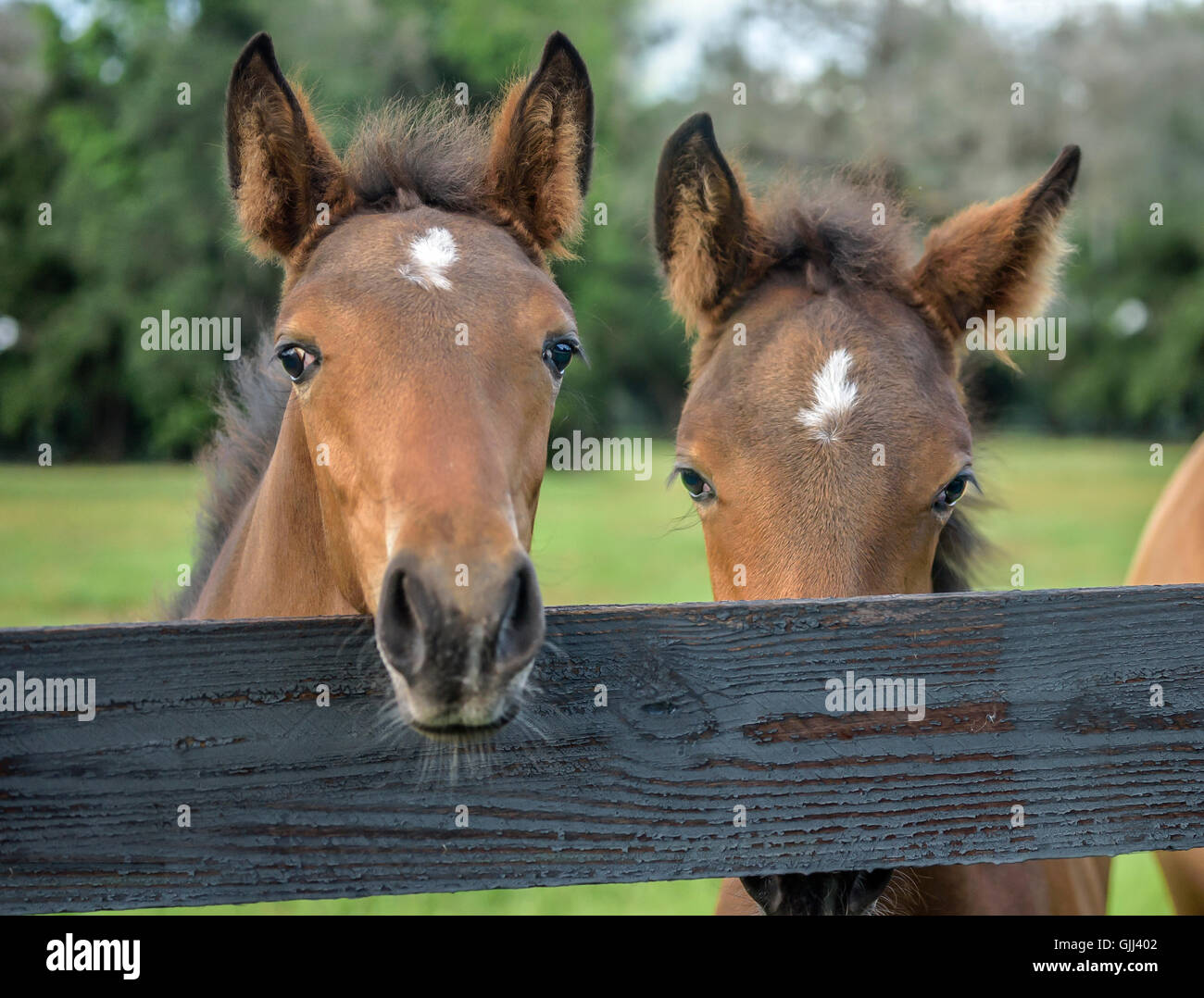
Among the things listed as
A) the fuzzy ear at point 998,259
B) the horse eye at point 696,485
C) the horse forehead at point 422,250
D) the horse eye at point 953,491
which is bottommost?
the horse eye at point 953,491

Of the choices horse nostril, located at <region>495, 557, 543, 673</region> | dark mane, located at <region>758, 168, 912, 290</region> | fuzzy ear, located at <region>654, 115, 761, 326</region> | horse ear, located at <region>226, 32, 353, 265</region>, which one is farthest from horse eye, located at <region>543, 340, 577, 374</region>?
dark mane, located at <region>758, 168, 912, 290</region>

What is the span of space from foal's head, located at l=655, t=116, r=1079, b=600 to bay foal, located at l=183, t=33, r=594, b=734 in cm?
68

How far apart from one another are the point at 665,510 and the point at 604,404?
12.7ft

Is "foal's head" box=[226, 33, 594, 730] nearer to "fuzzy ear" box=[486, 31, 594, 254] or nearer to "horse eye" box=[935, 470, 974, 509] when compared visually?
"fuzzy ear" box=[486, 31, 594, 254]

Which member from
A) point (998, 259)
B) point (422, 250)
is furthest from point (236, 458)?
point (998, 259)

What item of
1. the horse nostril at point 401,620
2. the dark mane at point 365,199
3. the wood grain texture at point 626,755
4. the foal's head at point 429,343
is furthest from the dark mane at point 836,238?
the horse nostril at point 401,620

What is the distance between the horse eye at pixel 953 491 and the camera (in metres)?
3.00

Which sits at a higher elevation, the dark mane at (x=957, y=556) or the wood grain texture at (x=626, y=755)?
the dark mane at (x=957, y=556)

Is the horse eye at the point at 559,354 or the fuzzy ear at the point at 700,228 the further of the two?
the fuzzy ear at the point at 700,228

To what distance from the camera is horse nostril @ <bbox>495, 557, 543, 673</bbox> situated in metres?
1.72

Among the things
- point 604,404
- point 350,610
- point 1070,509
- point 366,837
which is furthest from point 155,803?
point 604,404

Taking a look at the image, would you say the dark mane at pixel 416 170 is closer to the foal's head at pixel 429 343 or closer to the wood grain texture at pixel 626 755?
the foal's head at pixel 429 343

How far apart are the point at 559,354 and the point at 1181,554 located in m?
3.84
